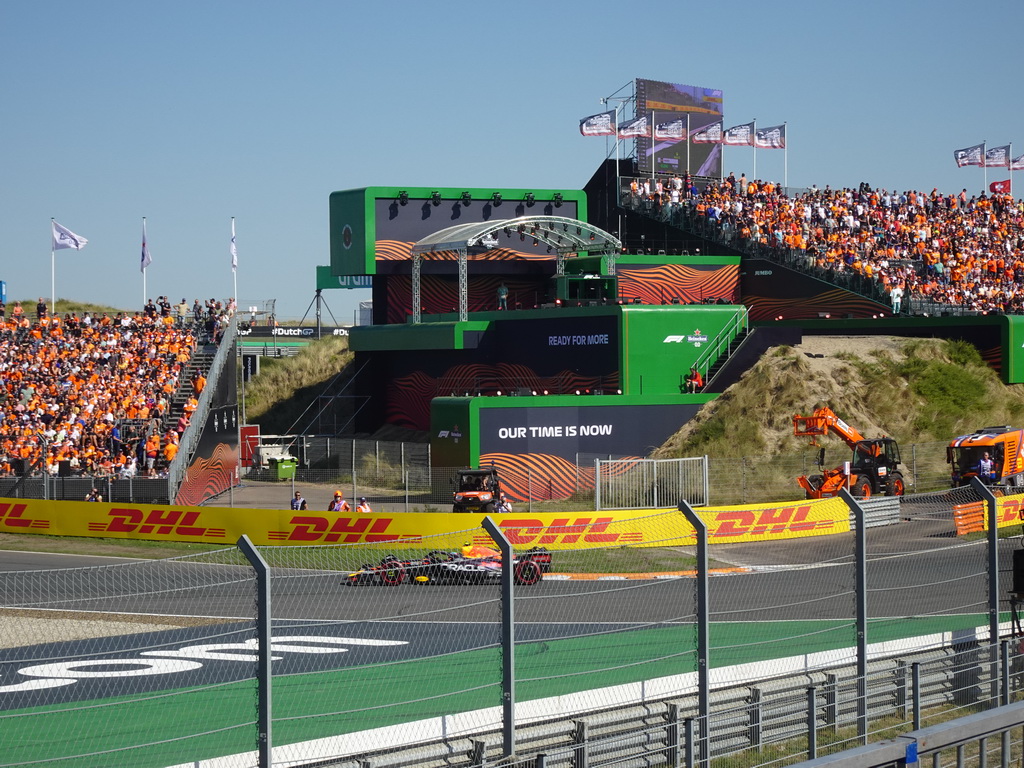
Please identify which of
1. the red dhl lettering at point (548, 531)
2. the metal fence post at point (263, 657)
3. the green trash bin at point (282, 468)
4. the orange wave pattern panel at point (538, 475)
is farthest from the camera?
the green trash bin at point (282, 468)

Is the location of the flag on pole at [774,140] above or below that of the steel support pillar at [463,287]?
above

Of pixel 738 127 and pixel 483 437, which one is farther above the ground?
pixel 738 127

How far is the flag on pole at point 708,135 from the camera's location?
2596 inches

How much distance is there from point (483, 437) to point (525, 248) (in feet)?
51.1

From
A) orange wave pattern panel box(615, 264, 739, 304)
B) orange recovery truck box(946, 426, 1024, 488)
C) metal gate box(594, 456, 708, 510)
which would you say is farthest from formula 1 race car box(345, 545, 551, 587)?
orange wave pattern panel box(615, 264, 739, 304)

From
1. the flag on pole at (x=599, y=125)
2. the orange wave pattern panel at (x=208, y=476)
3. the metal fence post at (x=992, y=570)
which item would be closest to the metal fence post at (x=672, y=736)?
the metal fence post at (x=992, y=570)

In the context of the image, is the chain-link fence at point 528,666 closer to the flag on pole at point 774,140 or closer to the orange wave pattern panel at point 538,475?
the orange wave pattern panel at point 538,475

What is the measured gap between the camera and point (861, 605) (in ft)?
39.7

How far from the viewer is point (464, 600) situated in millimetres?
10617

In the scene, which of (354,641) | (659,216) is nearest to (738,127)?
(659,216)

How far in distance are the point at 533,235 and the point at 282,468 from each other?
12864 mm

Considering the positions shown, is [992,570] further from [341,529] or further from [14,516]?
[14,516]

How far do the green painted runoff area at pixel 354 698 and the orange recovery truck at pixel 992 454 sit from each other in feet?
70.3

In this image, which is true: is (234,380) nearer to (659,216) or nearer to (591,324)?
(591,324)
